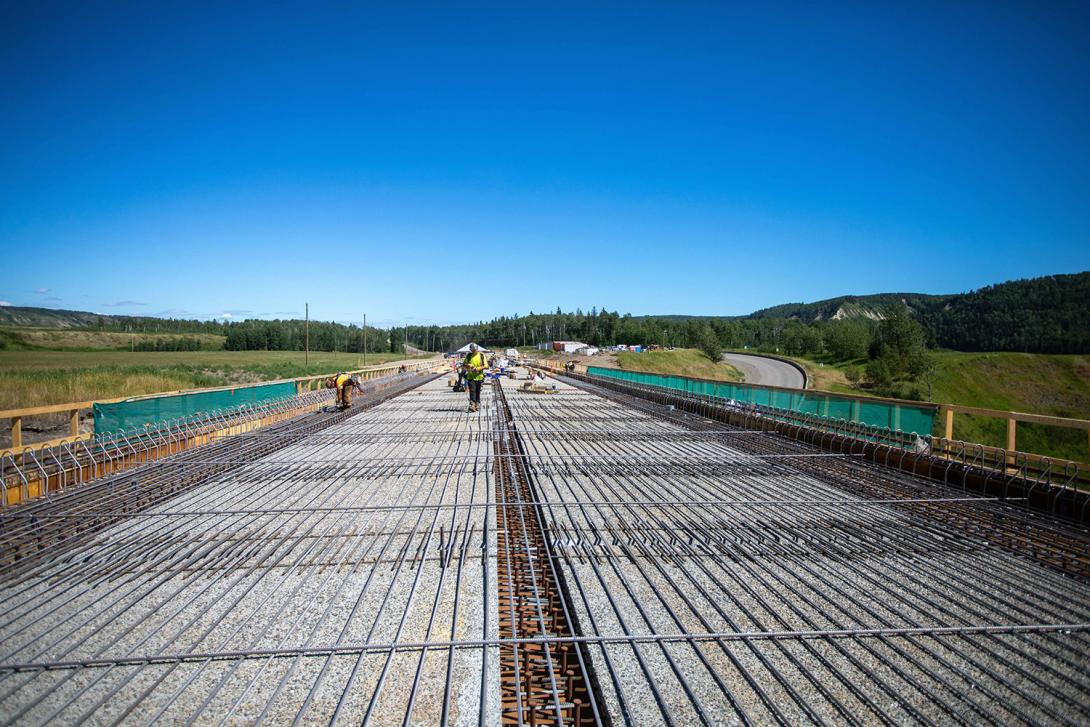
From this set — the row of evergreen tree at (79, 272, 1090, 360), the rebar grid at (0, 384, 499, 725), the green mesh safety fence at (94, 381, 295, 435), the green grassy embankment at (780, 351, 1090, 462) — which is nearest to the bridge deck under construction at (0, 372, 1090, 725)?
the rebar grid at (0, 384, 499, 725)

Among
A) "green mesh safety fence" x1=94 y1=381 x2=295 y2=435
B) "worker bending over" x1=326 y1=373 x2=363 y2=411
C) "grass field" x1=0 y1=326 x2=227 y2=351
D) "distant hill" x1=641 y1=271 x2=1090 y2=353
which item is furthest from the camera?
"distant hill" x1=641 y1=271 x2=1090 y2=353

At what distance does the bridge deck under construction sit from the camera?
240 cm

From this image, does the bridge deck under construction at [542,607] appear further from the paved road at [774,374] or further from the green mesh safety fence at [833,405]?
the paved road at [774,374]

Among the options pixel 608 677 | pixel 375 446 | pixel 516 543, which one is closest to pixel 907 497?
pixel 516 543

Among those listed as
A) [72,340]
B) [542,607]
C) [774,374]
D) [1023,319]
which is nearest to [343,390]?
[542,607]

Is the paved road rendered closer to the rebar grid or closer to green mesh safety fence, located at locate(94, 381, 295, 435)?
green mesh safety fence, located at locate(94, 381, 295, 435)

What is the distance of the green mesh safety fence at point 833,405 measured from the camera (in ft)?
25.3

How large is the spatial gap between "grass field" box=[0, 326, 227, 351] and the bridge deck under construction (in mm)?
79794

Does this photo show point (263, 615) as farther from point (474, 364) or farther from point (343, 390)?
point (343, 390)

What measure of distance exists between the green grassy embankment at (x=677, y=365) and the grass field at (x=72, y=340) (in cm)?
7194

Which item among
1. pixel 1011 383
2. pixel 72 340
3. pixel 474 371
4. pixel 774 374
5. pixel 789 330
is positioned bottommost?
pixel 1011 383

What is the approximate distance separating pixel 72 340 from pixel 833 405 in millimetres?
110544

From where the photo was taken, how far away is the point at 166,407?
8.38m

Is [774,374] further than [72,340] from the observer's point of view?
No
